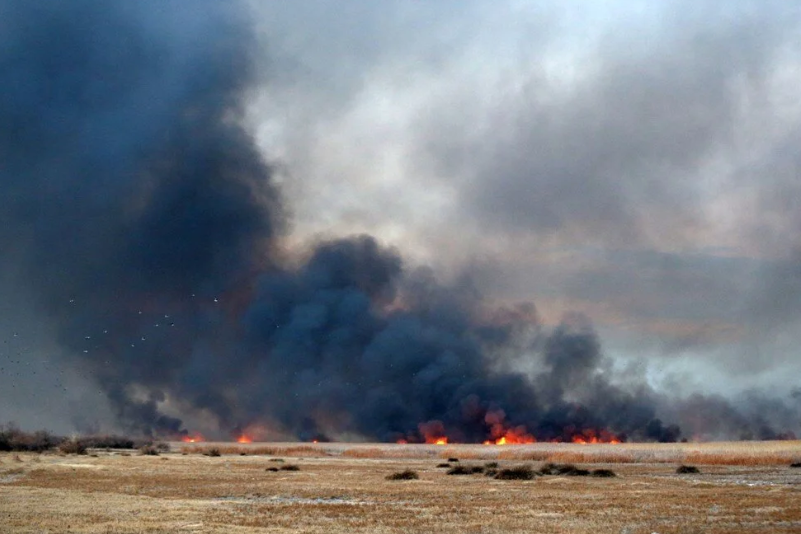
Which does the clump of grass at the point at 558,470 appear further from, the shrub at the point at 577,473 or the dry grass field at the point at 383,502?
the dry grass field at the point at 383,502

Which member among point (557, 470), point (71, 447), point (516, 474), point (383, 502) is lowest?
point (557, 470)

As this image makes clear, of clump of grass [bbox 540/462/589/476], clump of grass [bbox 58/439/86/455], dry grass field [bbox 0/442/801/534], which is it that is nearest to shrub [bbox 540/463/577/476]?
clump of grass [bbox 540/462/589/476]

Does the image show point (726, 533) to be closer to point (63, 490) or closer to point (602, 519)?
point (602, 519)

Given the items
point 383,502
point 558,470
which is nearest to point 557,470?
point 558,470

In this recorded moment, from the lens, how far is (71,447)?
105 metres

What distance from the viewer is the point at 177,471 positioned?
6419 centimetres

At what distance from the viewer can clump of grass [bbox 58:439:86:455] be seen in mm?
96944

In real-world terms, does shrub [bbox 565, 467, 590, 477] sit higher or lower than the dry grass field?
lower

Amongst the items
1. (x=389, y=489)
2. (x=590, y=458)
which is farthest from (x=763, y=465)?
(x=389, y=489)

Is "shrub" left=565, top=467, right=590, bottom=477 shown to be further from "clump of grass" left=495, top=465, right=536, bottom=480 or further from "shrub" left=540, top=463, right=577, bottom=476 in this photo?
"clump of grass" left=495, top=465, right=536, bottom=480

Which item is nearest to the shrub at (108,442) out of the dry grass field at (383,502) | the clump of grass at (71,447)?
the clump of grass at (71,447)

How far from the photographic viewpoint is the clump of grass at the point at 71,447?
96.9m

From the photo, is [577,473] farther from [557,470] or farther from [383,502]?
[383,502]

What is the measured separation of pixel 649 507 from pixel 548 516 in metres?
5.81
